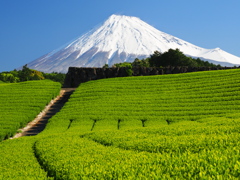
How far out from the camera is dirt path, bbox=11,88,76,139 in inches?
911

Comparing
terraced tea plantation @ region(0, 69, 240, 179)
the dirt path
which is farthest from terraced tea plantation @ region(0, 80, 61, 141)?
terraced tea plantation @ region(0, 69, 240, 179)

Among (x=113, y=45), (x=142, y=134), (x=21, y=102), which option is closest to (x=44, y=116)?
(x=21, y=102)

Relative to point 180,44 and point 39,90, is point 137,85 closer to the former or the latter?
point 39,90

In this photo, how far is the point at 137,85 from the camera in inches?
1312

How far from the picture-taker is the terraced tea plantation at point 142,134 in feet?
23.5

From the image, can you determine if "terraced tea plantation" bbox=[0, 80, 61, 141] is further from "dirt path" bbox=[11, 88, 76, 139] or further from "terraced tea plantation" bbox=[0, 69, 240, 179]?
"terraced tea plantation" bbox=[0, 69, 240, 179]

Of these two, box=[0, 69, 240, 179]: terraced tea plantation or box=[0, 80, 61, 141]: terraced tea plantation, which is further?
box=[0, 80, 61, 141]: terraced tea plantation

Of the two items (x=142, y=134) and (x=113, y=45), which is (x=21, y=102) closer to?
(x=142, y=134)

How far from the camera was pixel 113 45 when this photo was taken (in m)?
179

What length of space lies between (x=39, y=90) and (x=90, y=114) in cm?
1239

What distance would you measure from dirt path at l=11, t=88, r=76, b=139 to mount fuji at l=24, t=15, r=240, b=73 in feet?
412

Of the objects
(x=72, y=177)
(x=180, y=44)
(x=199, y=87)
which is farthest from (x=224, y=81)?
(x=180, y=44)

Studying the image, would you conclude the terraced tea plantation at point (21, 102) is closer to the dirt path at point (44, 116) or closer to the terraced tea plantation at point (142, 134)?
the dirt path at point (44, 116)

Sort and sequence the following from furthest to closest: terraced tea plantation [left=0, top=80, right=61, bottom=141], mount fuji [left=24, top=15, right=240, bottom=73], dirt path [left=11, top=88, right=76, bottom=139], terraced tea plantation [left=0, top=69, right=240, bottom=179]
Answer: mount fuji [left=24, top=15, right=240, bottom=73], dirt path [left=11, top=88, right=76, bottom=139], terraced tea plantation [left=0, top=80, right=61, bottom=141], terraced tea plantation [left=0, top=69, right=240, bottom=179]
